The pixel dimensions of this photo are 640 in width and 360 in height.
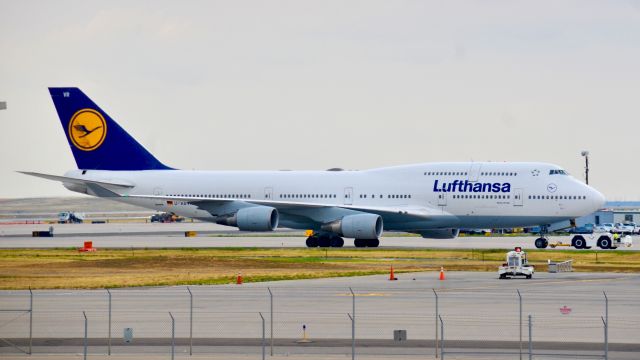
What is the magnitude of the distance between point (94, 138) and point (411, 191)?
27.4 metres

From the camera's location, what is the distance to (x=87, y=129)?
311 feet

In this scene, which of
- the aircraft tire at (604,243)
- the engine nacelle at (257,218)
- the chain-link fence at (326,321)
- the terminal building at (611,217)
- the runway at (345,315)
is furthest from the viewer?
the terminal building at (611,217)

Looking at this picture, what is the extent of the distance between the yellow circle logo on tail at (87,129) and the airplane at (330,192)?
0.26 ft

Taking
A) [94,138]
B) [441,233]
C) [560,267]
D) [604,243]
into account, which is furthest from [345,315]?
[94,138]

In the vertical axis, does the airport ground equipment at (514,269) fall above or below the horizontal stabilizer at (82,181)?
below

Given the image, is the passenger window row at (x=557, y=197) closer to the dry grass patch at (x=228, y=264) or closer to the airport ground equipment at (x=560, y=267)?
the dry grass patch at (x=228, y=264)

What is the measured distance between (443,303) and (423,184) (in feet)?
126

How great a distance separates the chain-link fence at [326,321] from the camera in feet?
108

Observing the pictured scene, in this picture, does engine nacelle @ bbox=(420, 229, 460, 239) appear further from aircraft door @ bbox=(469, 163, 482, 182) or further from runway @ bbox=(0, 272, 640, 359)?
runway @ bbox=(0, 272, 640, 359)

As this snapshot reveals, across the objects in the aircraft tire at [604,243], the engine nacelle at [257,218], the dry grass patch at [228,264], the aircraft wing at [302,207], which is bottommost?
the dry grass patch at [228,264]

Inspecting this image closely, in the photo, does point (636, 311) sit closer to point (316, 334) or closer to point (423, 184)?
point (316, 334)

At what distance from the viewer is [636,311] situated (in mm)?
42281

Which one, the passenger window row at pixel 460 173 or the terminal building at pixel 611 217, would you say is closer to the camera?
the passenger window row at pixel 460 173

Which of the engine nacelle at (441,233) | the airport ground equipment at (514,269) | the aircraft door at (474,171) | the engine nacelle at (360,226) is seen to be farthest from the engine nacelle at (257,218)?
the airport ground equipment at (514,269)
